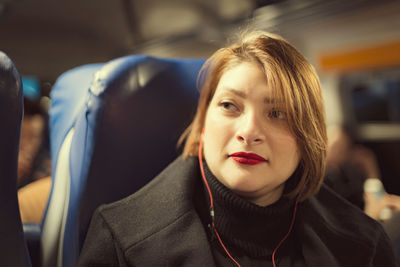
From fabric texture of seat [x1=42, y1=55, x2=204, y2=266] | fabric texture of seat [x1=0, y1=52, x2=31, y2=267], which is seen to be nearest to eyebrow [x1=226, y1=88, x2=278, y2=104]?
fabric texture of seat [x1=42, y1=55, x2=204, y2=266]

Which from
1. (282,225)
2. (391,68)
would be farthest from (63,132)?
(391,68)

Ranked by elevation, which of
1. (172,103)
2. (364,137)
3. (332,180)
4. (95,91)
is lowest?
(364,137)

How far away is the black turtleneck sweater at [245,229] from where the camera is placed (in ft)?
2.96

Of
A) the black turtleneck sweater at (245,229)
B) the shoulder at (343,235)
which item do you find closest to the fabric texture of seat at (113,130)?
the black turtleneck sweater at (245,229)

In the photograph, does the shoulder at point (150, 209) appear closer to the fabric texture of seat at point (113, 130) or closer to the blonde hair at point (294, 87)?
the fabric texture of seat at point (113, 130)

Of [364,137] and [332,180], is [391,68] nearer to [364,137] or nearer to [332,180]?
[364,137]

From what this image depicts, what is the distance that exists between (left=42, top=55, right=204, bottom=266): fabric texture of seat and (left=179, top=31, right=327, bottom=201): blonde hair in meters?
0.17

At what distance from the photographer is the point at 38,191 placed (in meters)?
1.43

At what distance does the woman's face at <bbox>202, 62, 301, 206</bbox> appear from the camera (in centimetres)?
83

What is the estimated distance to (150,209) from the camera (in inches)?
36.5

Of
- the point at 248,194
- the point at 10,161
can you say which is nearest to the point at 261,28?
the point at 248,194

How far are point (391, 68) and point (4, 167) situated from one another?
433 centimetres

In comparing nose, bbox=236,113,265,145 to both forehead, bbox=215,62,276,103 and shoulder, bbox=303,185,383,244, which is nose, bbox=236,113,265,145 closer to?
forehead, bbox=215,62,276,103

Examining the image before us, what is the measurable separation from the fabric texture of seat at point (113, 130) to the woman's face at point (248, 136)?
0.91 ft
